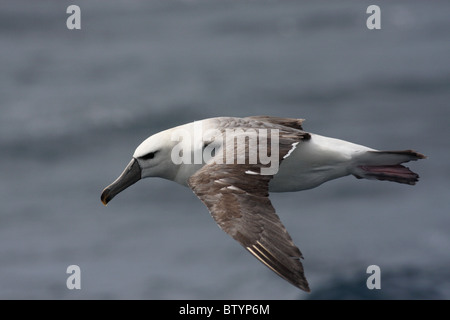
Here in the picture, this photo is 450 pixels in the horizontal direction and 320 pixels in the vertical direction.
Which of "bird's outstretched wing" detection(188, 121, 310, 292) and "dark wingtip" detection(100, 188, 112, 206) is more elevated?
"dark wingtip" detection(100, 188, 112, 206)

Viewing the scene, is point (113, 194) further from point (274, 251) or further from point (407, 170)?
point (407, 170)

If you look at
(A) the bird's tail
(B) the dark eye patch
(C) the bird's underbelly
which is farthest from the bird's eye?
(A) the bird's tail

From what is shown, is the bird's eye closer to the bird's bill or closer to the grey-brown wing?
the bird's bill

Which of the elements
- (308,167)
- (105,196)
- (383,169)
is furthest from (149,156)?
(383,169)

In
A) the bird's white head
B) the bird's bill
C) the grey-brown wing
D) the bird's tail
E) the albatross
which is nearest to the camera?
the grey-brown wing

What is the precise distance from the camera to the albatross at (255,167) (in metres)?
9.83

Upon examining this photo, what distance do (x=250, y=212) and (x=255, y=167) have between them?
0.83 m

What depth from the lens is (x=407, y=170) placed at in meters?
12.5

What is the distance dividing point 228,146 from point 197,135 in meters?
0.69

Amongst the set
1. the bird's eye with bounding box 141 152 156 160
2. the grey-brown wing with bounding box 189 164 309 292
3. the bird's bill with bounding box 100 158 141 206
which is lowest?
the grey-brown wing with bounding box 189 164 309 292

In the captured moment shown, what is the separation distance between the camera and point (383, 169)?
12.5 metres

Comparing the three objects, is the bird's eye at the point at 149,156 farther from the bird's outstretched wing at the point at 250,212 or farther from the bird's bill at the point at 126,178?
the bird's outstretched wing at the point at 250,212

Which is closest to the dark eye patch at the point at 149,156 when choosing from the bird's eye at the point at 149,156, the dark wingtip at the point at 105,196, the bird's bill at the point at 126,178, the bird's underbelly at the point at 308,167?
the bird's eye at the point at 149,156

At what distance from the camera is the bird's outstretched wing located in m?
9.48
